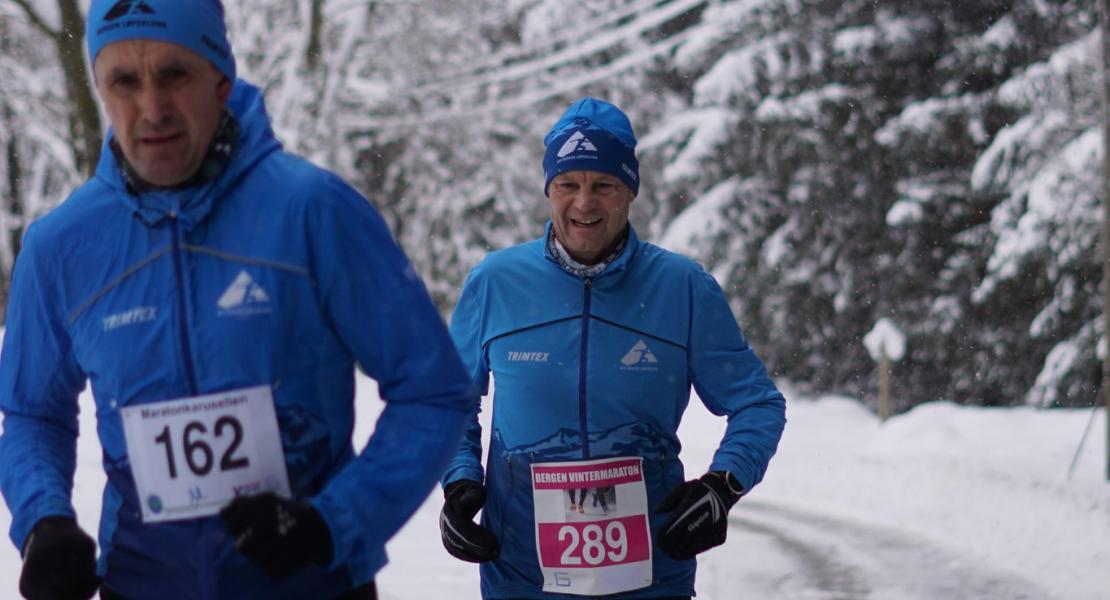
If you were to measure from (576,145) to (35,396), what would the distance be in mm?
1857

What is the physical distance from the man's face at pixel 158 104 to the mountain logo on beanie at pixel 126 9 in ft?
0.15

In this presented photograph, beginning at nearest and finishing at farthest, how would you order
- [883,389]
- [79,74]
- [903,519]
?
[903,519], [79,74], [883,389]

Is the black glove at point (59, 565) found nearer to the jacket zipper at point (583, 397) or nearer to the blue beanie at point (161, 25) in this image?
the blue beanie at point (161, 25)

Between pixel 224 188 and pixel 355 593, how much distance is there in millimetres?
657

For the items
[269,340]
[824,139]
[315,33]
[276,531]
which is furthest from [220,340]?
[824,139]

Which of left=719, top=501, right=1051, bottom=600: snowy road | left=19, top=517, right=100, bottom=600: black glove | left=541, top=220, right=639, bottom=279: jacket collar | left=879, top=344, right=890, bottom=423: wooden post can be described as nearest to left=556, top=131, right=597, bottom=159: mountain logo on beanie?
left=541, top=220, right=639, bottom=279: jacket collar

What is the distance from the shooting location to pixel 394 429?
6.91ft

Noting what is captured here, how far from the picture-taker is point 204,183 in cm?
215

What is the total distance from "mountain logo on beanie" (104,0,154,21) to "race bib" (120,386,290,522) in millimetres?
583

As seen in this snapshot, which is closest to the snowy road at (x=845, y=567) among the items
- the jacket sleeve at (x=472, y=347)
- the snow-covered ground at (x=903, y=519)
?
the snow-covered ground at (x=903, y=519)

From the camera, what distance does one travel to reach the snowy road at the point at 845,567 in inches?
302

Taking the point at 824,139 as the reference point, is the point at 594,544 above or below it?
below

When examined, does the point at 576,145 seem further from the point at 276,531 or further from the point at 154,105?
the point at 276,531

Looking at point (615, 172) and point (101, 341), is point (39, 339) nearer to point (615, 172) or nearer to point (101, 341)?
point (101, 341)
